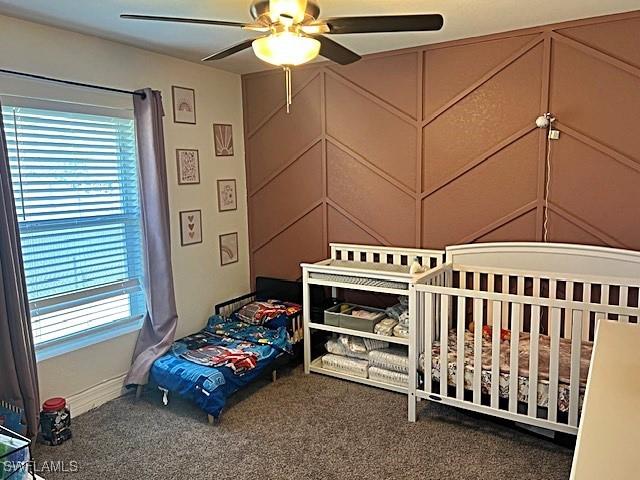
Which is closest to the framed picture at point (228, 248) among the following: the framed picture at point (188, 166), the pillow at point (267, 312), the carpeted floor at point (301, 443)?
the pillow at point (267, 312)

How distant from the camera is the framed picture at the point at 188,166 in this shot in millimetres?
3639

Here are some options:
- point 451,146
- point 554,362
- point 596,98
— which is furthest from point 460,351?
point 596,98

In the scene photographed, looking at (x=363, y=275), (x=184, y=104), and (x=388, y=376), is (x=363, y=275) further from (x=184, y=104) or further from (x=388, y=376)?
(x=184, y=104)

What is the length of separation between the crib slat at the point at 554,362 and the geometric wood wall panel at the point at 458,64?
5.13 feet

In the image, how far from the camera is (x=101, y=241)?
3.17 metres

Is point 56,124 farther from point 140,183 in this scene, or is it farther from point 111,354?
point 111,354

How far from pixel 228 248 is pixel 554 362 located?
101 inches

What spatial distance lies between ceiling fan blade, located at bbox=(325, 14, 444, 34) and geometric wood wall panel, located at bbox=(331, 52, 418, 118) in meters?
1.52

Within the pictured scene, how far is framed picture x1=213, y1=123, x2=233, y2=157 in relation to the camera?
393 centimetres

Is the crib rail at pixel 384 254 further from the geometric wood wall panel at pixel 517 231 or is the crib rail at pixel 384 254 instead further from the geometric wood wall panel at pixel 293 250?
the geometric wood wall panel at pixel 517 231

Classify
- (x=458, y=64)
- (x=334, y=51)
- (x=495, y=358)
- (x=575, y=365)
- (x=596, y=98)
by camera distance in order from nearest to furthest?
(x=334, y=51)
(x=575, y=365)
(x=495, y=358)
(x=596, y=98)
(x=458, y=64)

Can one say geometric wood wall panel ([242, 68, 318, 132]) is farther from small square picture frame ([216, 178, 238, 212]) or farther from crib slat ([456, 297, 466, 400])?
crib slat ([456, 297, 466, 400])

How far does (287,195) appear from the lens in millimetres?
4059

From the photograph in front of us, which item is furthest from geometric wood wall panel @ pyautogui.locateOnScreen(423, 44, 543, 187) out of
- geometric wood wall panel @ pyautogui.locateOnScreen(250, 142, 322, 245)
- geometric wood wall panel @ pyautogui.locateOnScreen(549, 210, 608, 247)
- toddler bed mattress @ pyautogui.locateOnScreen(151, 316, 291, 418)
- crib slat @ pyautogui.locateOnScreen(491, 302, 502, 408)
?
toddler bed mattress @ pyautogui.locateOnScreen(151, 316, 291, 418)
